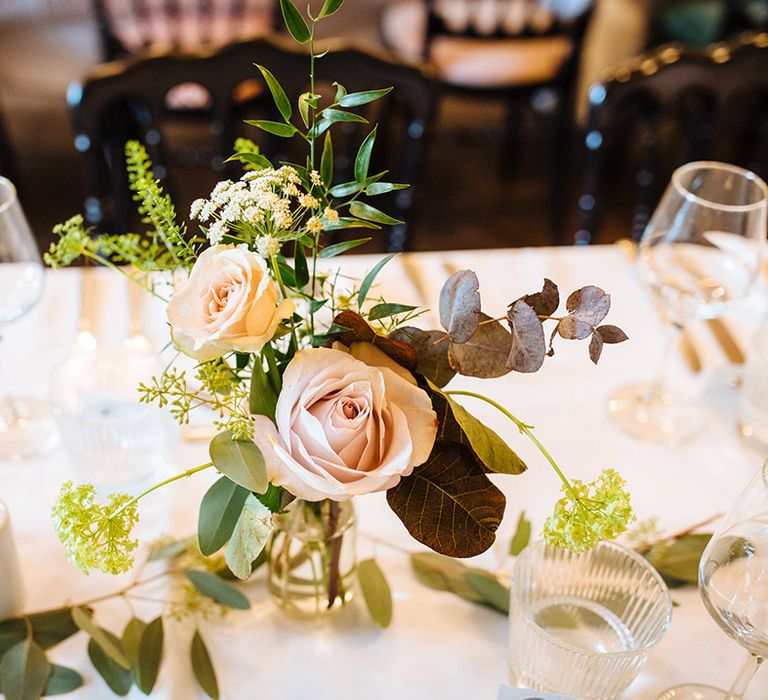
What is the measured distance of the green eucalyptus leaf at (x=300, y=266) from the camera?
0.59 metres

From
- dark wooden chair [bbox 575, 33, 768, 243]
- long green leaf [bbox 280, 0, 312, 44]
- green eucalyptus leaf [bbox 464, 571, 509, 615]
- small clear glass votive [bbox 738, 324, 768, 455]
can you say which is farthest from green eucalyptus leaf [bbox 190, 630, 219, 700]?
dark wooden chair [bbox 575, 33, 768, 243]

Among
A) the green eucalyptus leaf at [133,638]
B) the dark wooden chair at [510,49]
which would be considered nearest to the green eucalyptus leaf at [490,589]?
the green eucalyptus leaf at [133,638]

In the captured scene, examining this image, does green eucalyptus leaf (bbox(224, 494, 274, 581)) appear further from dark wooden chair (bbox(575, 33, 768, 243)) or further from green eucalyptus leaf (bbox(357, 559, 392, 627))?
dark wooden chair (bbox(575, 33, 768, 243))

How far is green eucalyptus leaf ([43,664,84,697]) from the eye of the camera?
712 millimetres

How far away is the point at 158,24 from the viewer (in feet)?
7.59

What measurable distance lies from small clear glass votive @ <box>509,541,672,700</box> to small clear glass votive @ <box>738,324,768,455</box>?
35 centimetres

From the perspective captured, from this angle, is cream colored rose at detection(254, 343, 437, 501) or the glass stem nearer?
cream colored rose at detection(254, 343, 437, 501)

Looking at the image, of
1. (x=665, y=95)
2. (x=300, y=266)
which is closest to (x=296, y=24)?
(x=300, y=266)

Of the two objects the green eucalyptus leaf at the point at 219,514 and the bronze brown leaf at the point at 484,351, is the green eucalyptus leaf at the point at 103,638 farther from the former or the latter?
the bronze brown leaf at the point at 484,351

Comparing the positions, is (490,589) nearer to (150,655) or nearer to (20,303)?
(150,655)

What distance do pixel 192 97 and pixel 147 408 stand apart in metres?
1.57

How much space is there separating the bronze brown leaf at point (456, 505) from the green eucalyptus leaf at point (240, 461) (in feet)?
0.35

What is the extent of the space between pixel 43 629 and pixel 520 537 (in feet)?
1.40

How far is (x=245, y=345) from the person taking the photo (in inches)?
20.7
